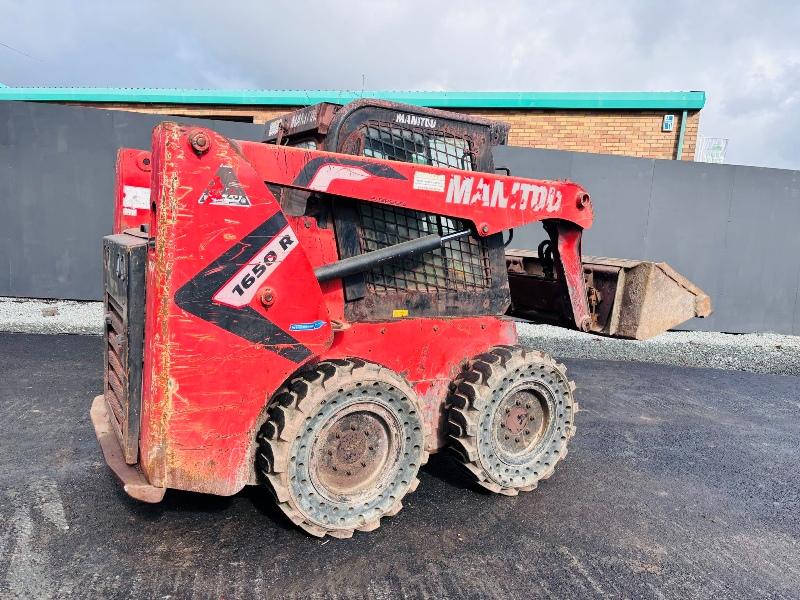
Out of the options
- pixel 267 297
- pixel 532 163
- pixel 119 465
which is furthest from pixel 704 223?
pixel 119 465

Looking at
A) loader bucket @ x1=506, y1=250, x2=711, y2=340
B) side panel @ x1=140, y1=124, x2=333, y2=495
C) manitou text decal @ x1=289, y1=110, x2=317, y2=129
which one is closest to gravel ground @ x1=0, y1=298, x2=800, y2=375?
loader bucket @ x1=506, y1=250, x2=711, y2=340

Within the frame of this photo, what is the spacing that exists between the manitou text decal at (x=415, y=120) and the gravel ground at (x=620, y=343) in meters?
5.14

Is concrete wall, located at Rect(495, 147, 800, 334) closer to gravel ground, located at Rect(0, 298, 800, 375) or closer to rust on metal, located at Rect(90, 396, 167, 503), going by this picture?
gravel ground, located at Rect(0, 298, 800, 375)

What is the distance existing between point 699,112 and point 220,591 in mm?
12251

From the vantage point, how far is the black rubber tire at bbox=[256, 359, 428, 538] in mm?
2785

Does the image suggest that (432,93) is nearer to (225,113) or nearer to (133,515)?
(225,113)

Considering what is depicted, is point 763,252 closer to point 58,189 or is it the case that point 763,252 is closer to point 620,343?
point 620,343

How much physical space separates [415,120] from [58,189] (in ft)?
26.2

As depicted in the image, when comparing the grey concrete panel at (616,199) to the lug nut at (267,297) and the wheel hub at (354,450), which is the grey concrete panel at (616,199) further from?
the lug nut at (267,297)

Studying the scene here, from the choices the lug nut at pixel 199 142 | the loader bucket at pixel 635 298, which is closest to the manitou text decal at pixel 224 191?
the lug nut at pixel 199 142

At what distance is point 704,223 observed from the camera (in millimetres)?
9539

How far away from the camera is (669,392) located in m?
6.45

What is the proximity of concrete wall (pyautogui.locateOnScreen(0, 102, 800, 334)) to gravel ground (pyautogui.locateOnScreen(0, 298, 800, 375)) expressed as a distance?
1.68 feet

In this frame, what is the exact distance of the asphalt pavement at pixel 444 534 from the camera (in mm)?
2697
